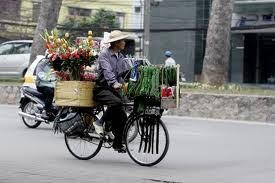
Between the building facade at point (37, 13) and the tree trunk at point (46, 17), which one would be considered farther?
the building facade at point (37, 13)

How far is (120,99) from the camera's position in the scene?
1005 centimetres

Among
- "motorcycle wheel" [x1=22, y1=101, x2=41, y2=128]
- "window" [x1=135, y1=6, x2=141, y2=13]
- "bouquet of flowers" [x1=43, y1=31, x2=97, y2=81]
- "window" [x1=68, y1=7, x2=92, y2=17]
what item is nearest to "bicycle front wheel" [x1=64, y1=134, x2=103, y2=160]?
"bouquet of flowers" [x1=43, y1=31, x2=97, y2=81]

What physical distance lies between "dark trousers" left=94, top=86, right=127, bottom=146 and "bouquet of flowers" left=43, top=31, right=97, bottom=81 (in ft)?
1.61

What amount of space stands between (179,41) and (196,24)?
1533 millimetres

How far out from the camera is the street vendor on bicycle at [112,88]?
1002 cm

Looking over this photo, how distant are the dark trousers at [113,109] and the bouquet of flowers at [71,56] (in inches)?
19.4

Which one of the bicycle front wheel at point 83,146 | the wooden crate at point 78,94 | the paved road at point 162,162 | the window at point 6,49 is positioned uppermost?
the window at point 6,49

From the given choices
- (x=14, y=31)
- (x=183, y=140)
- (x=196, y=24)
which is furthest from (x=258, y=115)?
(x=14, y=31)

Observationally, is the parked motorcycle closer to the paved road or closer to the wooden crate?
the paved road

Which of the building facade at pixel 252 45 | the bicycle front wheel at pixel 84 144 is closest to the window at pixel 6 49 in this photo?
the building facade at pixel 252 45

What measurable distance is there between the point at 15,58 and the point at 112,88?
21018 millimetres

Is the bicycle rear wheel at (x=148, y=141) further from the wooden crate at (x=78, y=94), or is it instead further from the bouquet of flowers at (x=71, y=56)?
the bouquet of flowers at (x=71, y=56)

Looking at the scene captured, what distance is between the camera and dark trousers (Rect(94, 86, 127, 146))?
10023mm

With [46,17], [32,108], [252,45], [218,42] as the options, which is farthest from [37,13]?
[32,108]
